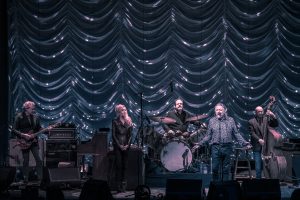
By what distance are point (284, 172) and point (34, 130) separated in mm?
6251

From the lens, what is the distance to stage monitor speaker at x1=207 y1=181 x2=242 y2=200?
Answer: 25.5ft

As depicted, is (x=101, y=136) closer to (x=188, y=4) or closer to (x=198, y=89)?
(x=198, y=89)

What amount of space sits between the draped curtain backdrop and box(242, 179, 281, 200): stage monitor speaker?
7790 millimetres

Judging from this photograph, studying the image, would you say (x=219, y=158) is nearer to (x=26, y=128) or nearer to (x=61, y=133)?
(x=61, y=133)

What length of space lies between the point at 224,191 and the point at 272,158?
6.67 meters

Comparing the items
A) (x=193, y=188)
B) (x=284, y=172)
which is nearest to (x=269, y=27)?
(x=284, y=172)

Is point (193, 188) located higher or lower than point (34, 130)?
lower

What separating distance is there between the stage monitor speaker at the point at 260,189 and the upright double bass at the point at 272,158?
561cm

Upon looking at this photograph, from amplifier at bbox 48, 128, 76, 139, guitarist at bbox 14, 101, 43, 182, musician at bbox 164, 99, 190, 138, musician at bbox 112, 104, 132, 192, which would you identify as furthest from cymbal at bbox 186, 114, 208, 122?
guitarist at bbox 14, 101, 43, 182

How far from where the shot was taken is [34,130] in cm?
1370

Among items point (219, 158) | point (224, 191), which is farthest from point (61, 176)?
point (224, 191)

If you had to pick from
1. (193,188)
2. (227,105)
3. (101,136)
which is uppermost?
(227,105)

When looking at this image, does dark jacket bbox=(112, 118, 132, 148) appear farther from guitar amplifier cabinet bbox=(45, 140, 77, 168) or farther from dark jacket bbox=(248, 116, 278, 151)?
dark jacket bbox=(248, 116, 278, 151)

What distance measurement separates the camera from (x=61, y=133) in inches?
565
